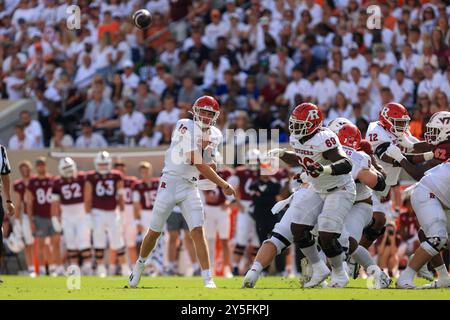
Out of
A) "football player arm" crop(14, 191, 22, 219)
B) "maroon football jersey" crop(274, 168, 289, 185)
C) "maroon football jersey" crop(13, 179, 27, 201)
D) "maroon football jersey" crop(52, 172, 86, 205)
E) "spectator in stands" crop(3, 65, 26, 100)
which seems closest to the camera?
"maroon football jersey" crop(274, 168, 289, 185)

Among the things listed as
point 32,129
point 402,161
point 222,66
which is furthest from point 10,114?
point 402,161

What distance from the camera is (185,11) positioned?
69.8 ft

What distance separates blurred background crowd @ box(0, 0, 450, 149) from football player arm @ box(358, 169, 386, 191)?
5214 millimetres

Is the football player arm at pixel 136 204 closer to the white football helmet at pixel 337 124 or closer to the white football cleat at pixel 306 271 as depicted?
the white football helmet at pixel 337 124

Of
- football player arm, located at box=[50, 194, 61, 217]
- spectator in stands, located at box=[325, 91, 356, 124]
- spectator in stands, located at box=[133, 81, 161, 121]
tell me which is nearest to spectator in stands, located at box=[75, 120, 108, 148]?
spectator in stands, located at box=[133, 81, 161, 121]

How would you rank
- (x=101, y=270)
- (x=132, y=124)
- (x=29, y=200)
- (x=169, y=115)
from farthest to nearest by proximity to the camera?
(x=132, y=124) → (x=169, y=115) → (x=29, y=200) → (x=101, y=270)

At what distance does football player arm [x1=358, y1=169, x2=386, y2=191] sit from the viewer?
10.8 meters

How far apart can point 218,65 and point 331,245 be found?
30.0 feet

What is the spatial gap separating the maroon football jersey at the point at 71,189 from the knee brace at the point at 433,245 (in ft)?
25.6

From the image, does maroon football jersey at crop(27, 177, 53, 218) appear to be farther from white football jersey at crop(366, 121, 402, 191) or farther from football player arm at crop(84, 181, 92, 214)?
white football jersey at crop(366, 121, 402, 191)

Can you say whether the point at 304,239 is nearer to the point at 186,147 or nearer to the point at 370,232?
the point at 186,147

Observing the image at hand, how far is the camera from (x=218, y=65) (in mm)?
19266

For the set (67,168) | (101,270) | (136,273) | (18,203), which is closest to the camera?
(136,273)
